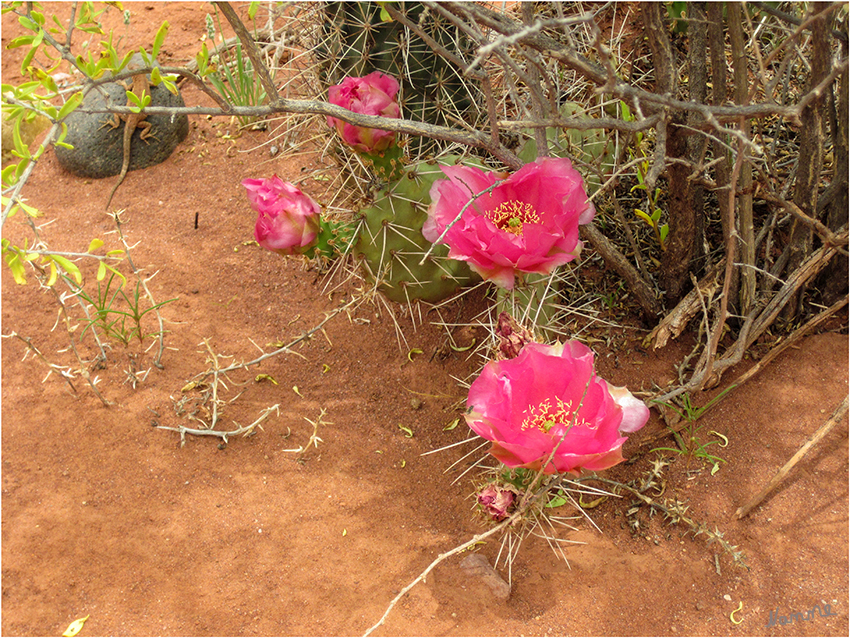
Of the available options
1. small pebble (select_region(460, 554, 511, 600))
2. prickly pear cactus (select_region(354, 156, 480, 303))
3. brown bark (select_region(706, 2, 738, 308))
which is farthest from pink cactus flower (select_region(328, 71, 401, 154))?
small pebble (select_region(460, 554, 511, 600))

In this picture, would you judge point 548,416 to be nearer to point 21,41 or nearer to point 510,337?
point 510,337

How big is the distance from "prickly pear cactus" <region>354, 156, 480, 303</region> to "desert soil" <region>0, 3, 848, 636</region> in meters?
0.17

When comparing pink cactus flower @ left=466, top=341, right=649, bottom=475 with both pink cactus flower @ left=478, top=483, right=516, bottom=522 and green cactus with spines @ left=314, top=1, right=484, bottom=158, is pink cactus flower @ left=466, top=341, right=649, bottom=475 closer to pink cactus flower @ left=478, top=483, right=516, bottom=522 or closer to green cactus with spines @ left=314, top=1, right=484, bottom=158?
pink cactus flower @ left=478, top=483, right=516, bottom=522

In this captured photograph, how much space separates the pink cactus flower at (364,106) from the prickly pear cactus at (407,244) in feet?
0.51

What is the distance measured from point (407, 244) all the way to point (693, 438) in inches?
30.0

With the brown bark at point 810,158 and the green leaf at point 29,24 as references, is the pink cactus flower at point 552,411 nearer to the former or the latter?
the brown bark at point 810,158

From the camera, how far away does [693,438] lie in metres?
1.47

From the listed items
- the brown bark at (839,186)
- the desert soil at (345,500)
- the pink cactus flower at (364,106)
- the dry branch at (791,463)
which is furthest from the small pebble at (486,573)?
the brown bark at (839,186)

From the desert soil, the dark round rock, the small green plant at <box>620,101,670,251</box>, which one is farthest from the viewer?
the dark round rock

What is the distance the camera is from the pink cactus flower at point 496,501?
1198 mm

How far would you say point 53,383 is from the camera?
73.5 inches

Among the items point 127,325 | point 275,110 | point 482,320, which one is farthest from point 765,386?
point 127,325

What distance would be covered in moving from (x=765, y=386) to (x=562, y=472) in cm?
70

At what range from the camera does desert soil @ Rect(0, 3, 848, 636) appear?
4.34 feet
